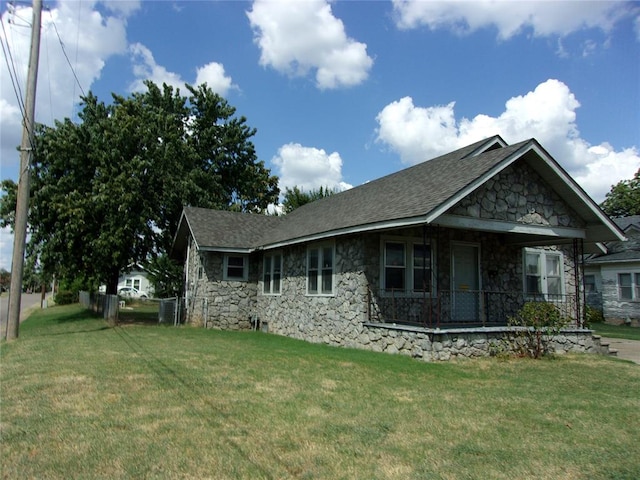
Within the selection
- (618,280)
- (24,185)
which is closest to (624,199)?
(618,280)

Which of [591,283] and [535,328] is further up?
[591,283]

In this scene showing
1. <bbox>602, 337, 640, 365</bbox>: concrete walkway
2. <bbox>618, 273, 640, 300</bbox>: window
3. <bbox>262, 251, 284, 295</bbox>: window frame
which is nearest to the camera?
<bbox>602, 337, 640, 365</bbox>: concrete walkway

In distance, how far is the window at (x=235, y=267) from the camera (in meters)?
19.2

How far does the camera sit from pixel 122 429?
208 inches

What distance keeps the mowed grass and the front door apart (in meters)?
3.58

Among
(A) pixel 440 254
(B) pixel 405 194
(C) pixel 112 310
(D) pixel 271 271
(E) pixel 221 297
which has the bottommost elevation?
(C) pixel 112 310

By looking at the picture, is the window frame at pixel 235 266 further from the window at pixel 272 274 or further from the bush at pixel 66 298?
the bush at pixel 66 298

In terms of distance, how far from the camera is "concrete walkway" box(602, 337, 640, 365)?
12197 millimetres

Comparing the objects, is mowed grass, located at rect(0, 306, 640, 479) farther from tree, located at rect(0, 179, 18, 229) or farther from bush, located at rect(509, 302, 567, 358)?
tree, located at rect(0, 179, 18, 229)

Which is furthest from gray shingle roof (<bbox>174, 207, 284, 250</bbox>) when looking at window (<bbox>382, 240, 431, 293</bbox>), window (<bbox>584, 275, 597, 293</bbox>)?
window (<bbox>584, 275, 597, 293</bbox>)

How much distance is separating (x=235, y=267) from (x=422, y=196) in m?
9.97

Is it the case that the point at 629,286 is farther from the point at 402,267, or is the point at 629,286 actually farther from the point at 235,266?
the point at 235,266

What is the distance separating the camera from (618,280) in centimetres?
2488

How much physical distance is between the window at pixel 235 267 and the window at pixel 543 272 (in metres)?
10.2
